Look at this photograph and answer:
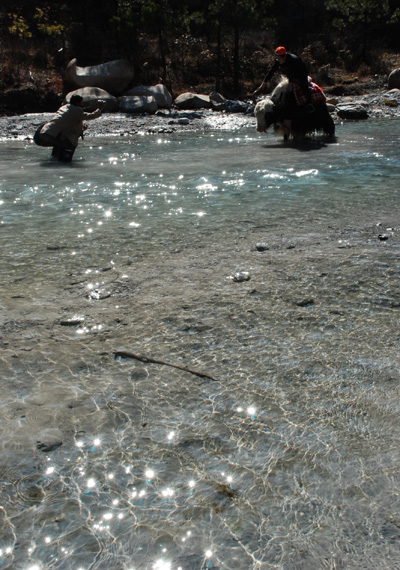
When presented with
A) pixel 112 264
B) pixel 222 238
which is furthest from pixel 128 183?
pixel 112 264

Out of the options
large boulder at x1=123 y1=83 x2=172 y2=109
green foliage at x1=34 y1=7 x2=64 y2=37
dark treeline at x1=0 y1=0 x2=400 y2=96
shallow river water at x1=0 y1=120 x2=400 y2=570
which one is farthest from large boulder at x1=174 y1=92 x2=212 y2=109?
shallow river water at x1=0 y1=120 x2=400 y2=570

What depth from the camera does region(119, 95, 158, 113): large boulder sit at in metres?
17.8

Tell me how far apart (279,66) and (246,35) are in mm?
19224

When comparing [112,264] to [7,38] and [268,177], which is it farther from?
[7,38]

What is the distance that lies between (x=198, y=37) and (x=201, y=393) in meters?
28.4

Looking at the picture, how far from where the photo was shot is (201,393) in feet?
8.04

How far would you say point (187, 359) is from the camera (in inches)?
108

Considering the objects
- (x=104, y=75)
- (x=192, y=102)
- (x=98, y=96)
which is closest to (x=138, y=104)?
(x=98, y=96)

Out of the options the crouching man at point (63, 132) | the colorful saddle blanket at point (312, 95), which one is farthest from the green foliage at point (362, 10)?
the crouching man at point (63, 132)

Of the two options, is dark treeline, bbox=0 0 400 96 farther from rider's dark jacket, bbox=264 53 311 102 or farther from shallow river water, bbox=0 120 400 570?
shallow river water, bbox=0 120 400 570

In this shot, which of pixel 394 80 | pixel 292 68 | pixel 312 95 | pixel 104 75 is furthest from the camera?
pixel 394 80

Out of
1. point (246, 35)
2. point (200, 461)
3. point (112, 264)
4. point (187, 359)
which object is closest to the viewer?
point (200, 461)

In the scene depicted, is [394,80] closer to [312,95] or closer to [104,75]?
[104,75]

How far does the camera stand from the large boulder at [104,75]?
19.5m
